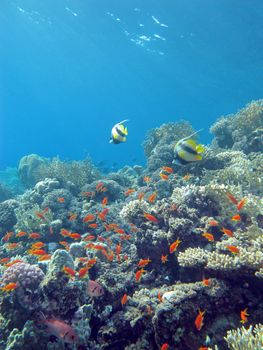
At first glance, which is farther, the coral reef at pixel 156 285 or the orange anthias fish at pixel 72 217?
the orange anthias fish at pixel 72 217

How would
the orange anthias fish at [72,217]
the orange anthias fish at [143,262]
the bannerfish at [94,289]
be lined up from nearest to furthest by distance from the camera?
the bannerfish at [94,289]
the orange anthias fish at [143,262]
the orange anthias fish at [72,217]

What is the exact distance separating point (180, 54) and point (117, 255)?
39.5 meters

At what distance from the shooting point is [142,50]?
43719 mm

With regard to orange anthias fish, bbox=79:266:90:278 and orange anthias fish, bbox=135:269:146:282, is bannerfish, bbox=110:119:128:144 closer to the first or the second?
orange anthias fish, bbox=135:269:146:282

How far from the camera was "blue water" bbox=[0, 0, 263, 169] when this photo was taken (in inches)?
1176

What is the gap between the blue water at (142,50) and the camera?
2988 centimetres

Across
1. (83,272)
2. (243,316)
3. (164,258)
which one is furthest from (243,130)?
(83,272)

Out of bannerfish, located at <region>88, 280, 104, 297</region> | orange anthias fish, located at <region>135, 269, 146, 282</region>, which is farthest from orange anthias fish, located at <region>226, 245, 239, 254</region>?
bannerfish, located at <region>88, 280, 104, 297</region>

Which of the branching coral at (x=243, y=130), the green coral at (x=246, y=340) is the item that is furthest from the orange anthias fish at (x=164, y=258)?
the branching coral at (x=243, y=130)

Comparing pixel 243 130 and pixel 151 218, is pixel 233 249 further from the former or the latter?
pixel 243 130

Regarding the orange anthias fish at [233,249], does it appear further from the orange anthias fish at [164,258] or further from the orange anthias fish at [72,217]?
the orange anthias fish at [72,217]

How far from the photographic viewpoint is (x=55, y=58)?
6219 cm

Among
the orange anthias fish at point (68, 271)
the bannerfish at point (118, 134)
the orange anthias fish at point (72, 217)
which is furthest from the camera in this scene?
the orange anthias fish at point (72, 217)

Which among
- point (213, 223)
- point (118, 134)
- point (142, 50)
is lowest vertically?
point (213, 223)
